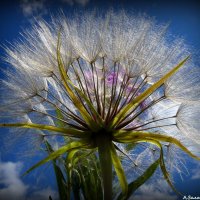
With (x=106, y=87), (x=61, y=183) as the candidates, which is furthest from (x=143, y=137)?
(x=61, y=183)

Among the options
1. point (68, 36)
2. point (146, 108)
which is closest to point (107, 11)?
point (68, 36)

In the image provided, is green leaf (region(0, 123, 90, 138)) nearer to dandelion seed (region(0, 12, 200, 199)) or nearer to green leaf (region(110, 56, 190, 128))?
dandelion seed (region(0, 12, 200, 199))

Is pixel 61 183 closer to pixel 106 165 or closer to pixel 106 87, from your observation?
pixel 106 165

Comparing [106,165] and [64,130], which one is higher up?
[64,130]

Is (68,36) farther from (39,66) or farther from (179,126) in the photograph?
(179,126)

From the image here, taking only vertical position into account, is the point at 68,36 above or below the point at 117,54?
above

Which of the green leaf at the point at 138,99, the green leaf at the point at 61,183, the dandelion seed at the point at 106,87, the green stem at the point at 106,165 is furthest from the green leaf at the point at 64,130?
the green leaf at the point at 61,183
